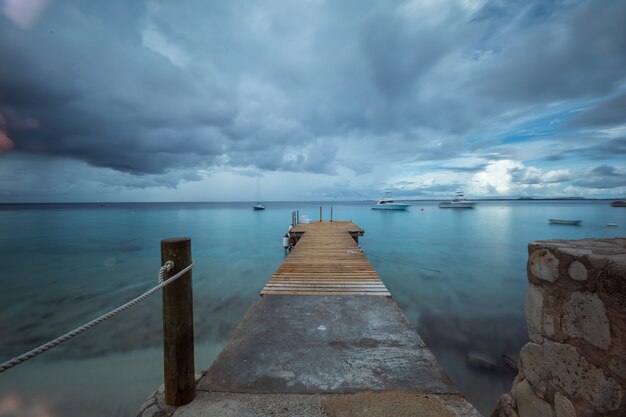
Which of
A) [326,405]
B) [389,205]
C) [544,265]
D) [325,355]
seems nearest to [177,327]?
[326,405]

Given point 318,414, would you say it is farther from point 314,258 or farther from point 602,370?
point 314,258

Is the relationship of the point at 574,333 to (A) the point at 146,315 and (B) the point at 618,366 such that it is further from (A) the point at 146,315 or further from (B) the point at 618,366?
(A) the point at 146,315

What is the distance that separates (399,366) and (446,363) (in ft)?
12.7

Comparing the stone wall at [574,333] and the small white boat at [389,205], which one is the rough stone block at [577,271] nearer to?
the stone wall at [574,333]

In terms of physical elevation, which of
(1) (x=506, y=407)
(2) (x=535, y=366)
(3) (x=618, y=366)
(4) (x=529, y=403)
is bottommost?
(1) (x=506, y=407)

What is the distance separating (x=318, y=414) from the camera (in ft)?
7.61

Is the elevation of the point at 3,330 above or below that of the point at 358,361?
below

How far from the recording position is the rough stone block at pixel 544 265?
70.3 inches

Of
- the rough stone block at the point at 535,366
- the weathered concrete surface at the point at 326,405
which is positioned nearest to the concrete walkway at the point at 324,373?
the weathered concrete surface at the point at 326,405

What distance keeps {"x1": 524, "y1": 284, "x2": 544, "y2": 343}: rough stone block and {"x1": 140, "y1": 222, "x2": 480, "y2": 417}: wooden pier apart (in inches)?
39.6

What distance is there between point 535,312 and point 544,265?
38 centimetres

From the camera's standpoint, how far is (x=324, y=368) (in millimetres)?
2984

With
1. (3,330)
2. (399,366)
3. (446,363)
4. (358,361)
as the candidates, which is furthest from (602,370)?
(3,330)

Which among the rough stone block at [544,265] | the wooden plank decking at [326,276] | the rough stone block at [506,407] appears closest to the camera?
the rough stone block at [544,265]
